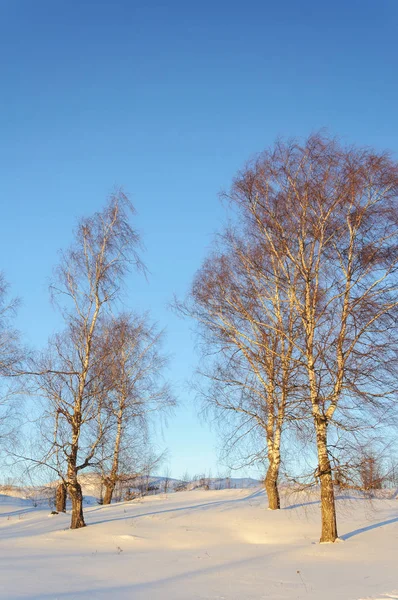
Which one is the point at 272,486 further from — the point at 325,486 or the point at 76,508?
the point at 76,508

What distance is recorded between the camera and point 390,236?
12.8 metres

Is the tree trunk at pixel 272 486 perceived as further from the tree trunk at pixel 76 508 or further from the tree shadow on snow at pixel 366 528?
the tree trunk at pixel 76 508

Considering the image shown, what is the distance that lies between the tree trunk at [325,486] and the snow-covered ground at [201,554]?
1.27 ft

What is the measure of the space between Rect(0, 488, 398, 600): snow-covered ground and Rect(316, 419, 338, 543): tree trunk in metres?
0.39

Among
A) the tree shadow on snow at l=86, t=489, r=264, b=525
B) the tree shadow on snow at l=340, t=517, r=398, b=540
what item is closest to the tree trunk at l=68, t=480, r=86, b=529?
the tree shadow on snow at l=86, t=489, r=264, b=525

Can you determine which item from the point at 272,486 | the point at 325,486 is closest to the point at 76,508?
the point at 272,486

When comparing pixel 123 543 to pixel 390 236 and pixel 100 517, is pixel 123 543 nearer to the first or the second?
pixel 100 517

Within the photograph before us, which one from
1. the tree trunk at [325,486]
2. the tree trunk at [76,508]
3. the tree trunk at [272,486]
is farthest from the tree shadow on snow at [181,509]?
the tree trunk at [325,486]

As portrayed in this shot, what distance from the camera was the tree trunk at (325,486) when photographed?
11.8m

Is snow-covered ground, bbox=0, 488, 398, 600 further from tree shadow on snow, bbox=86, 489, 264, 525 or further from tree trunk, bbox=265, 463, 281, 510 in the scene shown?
tree trunk, bbox=265, 463, 281, 510

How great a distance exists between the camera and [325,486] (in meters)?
11.8

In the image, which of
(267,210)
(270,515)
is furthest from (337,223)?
(270,515)

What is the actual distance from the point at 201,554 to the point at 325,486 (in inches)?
117

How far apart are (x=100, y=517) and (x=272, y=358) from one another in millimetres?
7611
